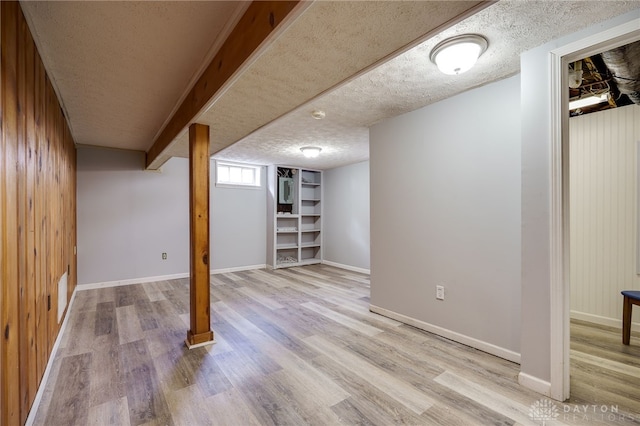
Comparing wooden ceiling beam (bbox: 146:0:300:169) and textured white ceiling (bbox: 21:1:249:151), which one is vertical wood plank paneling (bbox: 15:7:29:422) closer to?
textured white ceiling (bbox: 21:1:249:151)

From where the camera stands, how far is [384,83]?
2.26 metres

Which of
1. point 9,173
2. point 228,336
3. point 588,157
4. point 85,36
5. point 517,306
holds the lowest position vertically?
point 228,336

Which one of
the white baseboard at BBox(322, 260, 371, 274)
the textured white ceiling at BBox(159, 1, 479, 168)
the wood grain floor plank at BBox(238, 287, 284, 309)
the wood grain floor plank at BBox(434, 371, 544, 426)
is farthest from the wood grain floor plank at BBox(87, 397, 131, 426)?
the white baseboard at BBox(322, 260, 371, 274)

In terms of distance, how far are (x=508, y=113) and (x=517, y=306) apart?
1532mm

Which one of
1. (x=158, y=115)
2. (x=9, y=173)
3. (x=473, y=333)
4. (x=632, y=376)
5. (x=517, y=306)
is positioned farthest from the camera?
(x=158, y=115)

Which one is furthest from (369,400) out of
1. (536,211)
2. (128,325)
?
(128,325)

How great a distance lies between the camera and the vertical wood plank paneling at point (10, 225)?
1170 millimetres

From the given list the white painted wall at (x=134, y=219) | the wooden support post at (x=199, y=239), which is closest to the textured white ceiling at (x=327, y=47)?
the wooden support post at (x=199, y=239)

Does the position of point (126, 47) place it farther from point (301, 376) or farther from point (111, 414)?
point (301, 376)

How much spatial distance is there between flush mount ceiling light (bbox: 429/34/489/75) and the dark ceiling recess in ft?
3.13

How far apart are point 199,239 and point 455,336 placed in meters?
2.51

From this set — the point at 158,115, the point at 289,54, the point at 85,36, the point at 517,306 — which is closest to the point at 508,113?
the point at 517,306

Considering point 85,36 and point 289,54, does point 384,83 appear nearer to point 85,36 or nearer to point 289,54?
point 289,54

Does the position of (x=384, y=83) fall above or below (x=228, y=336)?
above
